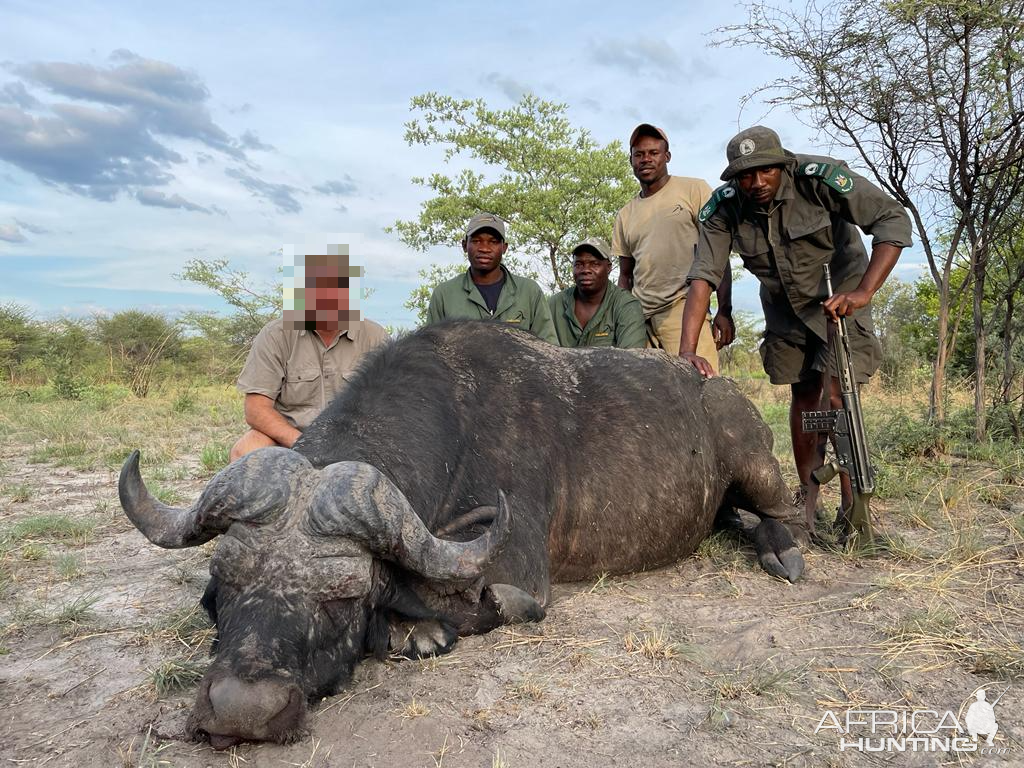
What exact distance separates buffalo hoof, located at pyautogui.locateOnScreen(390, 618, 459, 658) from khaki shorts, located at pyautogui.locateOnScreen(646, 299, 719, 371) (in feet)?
12.5

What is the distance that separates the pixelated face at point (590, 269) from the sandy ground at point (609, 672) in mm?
2658

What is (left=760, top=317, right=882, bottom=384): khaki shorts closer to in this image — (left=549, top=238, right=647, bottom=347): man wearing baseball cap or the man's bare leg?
(left=549, top=238, right=647, bottom=347): man wearing baseball cap

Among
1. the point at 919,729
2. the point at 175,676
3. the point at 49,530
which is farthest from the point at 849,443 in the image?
the point at 49,530

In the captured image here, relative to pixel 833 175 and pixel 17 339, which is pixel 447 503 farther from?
pixel 17 339

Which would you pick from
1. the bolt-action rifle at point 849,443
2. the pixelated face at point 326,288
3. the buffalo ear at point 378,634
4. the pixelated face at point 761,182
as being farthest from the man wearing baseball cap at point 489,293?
the buffalo ear at point 378,634

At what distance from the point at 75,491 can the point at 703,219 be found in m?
5.97

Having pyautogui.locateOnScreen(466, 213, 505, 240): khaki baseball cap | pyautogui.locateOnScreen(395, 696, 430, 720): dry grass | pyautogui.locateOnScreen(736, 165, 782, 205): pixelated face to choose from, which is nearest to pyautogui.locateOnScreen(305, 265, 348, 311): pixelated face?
pyautogui.locateOnScreen(466, 213, 505, 240): khaki baseball cap

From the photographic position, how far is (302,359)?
16.7 ft

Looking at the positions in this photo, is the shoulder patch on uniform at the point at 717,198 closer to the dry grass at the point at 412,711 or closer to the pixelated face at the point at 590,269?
the pixelated face at the point at 590,269

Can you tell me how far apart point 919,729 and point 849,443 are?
2.38 metres

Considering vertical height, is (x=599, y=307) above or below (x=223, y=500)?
above

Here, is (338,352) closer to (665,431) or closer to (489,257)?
(489,257)

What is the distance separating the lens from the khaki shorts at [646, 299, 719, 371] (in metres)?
6.63

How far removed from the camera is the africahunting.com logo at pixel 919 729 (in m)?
2.62
